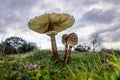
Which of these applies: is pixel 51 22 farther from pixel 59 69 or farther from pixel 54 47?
pixel 59 69

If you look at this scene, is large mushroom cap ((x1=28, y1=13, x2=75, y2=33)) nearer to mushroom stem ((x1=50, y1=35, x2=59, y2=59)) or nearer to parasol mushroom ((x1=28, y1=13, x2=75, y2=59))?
parasol mushroom ((x1=28, y1=13, x2=75, y2=59))

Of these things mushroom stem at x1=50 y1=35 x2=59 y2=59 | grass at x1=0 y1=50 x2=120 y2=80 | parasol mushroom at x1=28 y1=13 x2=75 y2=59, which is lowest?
grass at x1=0 y1=50 x2=120 y2=80

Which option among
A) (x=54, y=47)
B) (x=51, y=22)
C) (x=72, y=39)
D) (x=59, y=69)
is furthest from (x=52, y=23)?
(x=59, y=69)

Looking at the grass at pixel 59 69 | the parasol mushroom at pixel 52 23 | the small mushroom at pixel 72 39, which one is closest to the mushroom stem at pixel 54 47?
the parasol mushroom at pixel 52 23

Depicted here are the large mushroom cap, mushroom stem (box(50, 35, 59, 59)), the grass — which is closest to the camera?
the grass

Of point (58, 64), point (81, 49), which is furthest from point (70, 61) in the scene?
point (81, 49)

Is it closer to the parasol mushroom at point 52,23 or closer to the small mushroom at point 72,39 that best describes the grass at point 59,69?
the small mushroom at point 72,39

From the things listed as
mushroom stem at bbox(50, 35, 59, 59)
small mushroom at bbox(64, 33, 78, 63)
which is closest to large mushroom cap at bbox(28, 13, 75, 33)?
mushroom stem at bbox(50, 35, 59, 59)
